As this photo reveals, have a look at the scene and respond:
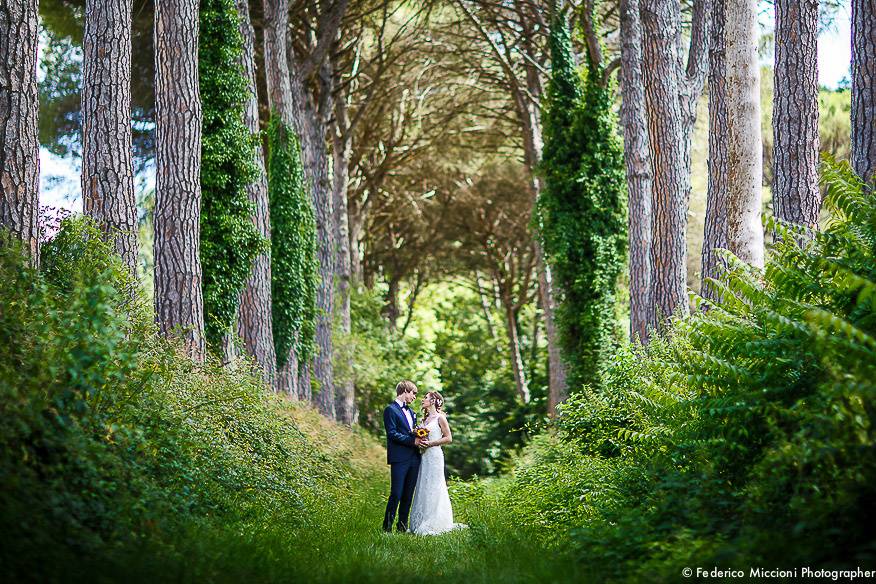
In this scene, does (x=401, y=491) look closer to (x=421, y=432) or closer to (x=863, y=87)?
(x=421, y=432)

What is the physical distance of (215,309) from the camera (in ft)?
53.5

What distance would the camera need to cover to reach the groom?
456 inches

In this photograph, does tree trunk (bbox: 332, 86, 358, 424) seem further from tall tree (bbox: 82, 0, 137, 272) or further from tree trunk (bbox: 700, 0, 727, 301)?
tree trunk (bbox: 700, 0, 727, 301)

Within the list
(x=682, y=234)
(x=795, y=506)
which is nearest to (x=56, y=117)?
(x=682, y=234)

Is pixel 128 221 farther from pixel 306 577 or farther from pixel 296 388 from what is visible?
pixel 296 388

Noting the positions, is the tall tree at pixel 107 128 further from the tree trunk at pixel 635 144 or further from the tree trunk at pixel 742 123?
the tree trunk at pixel 635 144

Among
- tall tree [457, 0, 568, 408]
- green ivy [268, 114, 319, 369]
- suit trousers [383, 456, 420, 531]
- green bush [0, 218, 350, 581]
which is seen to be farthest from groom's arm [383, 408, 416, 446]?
tall tree [457, 0, 568, 408]

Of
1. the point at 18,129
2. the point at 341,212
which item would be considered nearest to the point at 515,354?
the point at 341,212

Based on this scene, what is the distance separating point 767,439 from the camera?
23.2ft

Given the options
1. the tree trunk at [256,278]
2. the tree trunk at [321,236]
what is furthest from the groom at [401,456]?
the tree trunk at [321,236]

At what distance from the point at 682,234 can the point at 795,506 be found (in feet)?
31.7

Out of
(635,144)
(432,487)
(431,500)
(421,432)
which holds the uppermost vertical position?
(635,144)

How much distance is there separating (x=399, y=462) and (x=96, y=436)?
17.0 feet

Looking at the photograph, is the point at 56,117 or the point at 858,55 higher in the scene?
the point at 56,117
